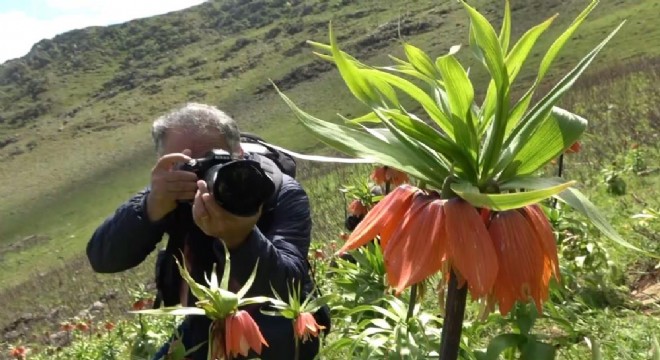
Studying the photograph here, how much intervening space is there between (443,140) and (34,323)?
12484 mm

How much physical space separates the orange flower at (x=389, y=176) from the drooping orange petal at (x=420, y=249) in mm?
2202

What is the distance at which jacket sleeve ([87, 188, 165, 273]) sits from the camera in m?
1.97

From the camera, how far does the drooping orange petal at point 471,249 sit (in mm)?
873

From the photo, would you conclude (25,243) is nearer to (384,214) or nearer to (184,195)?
(184,195)

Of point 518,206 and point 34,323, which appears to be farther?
point 34,323

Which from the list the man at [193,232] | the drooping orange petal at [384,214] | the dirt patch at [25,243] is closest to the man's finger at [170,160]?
the man at [193,232]

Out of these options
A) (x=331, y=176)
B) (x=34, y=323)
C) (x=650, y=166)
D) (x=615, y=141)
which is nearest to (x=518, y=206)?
(x=650, y=166)

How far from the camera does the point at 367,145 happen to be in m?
0.97

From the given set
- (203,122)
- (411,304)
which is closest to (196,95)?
(203,122)

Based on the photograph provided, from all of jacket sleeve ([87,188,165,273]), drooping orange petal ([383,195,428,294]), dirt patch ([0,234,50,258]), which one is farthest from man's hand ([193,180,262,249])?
dirt patch ([0,234,50,258])

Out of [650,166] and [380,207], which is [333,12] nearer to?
[650,166]

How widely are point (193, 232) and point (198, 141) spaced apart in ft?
0.76

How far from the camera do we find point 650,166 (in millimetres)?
5609

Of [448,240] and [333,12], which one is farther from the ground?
[333,12]
